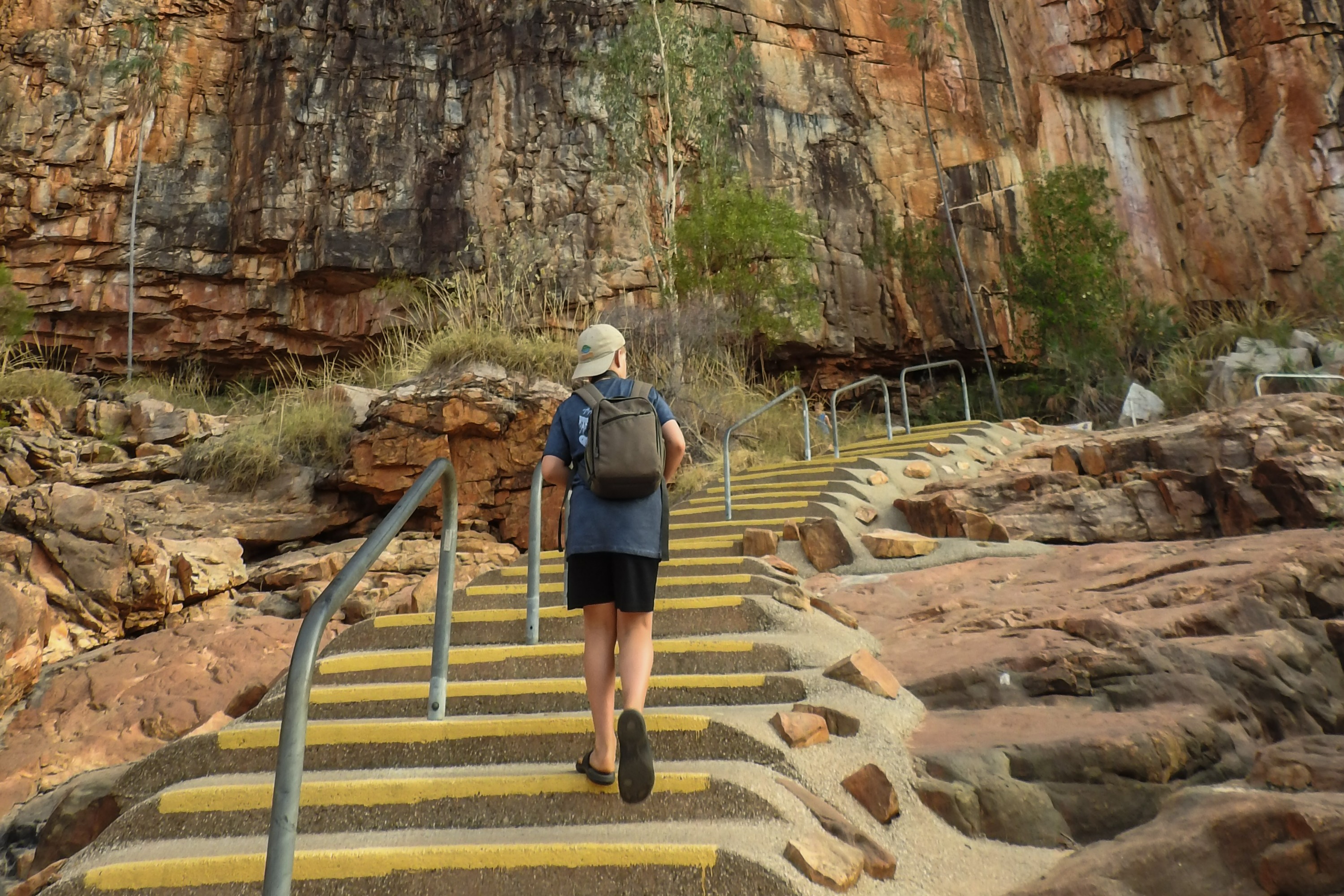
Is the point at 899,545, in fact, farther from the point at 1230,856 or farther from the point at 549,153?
the point at 549,153

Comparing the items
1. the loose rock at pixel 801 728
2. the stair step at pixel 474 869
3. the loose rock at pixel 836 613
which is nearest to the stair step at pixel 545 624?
the loose rock at pixel 836 613

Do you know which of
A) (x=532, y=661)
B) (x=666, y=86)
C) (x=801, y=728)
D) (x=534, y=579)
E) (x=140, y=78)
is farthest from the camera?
(x=140, y=78)

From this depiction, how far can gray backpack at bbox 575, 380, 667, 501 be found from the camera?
2.73 m

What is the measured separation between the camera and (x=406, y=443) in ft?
30.0

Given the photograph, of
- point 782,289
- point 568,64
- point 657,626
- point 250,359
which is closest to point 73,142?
point 250,359

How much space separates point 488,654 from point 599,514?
178cm

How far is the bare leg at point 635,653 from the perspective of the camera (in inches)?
108

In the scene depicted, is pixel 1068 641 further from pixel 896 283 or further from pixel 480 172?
pixel 480 172

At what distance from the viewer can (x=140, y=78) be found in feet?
51.8

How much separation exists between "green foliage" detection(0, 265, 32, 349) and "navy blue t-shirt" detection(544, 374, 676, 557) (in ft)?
41.0

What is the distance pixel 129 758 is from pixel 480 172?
13253mm

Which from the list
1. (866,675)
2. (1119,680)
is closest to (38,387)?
(866,675)

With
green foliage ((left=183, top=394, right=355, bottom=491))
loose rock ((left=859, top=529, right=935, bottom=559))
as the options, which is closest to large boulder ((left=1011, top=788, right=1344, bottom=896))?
loose rock ((left=859, top=529, right=935, bottom=559))

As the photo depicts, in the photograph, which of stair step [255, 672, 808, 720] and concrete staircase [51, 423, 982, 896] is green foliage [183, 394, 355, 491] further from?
stair step [255, 672, 808, 720]
